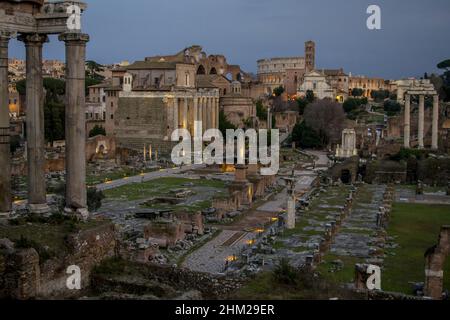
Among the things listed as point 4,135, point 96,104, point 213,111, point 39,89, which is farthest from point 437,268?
point 96,104

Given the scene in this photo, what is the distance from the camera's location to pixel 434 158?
157 ft

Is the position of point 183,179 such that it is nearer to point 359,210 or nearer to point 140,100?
point 359,210

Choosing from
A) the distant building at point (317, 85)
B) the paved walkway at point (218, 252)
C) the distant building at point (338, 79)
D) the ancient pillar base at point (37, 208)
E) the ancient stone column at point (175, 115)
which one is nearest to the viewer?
the ancient pillar base at point (37, 208)

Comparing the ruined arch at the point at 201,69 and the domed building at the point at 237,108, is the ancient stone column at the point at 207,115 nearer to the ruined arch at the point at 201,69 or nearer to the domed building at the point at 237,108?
the domed building at the point at 237,108

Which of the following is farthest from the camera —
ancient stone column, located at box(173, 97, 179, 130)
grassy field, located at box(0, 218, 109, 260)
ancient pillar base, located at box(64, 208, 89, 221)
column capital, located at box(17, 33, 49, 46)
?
ancient stone column, located at box(173, 97, 179, 130)

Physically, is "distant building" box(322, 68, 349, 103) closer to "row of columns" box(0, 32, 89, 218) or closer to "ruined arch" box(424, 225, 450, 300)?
"ruined arch" box(424, 225, 450, 300)

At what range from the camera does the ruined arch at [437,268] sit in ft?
50.0

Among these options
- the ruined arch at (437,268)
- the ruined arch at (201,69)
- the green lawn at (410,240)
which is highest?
the ruined arch at (201,69)

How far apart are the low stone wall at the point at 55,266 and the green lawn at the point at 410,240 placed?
304 inches

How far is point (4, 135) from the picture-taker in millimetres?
14414

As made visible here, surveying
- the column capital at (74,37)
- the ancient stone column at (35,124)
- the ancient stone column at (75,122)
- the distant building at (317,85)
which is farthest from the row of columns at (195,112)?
the column capital at (74,37)

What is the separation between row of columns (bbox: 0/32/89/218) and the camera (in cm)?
1430

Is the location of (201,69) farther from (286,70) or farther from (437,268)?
(437,268)

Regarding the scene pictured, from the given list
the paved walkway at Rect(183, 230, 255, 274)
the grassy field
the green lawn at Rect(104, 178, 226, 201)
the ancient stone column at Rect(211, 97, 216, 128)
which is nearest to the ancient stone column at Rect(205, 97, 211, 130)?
the ancient stone column at Rect(211, 97, 216, 128)
